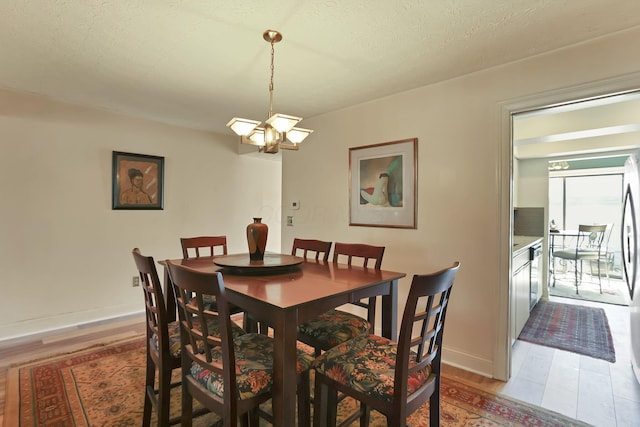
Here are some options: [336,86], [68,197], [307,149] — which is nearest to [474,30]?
[336,86]

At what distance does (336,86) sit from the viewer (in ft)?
9.02

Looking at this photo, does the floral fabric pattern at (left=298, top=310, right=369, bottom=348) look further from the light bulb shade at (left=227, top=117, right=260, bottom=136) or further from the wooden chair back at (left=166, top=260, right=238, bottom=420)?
the light bulb shade at (left=227, top=117, right=260, bottom=136)

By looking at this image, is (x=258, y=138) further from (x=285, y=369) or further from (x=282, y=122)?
(x=285, y=369)

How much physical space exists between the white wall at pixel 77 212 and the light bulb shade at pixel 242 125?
7.91ft

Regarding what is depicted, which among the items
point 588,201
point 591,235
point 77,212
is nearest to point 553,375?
point 591,235

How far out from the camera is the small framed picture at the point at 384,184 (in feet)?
9.25

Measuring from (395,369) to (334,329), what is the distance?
614 millimetres

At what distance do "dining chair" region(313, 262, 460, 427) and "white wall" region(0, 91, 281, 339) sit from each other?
316 cm

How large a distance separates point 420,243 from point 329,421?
66.0 inches

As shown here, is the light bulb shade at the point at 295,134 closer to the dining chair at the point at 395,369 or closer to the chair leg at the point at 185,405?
the dining chair at the point at 395,369

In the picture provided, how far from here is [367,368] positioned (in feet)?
4.45

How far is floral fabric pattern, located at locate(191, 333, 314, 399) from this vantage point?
128 centimetres

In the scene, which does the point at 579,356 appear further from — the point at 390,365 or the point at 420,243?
the point at 390,365

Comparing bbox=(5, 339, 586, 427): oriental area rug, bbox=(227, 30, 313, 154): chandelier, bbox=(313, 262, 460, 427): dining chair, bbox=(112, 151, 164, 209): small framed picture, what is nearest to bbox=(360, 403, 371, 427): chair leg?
bbox=(313, 262, 460, 427): dining chair
